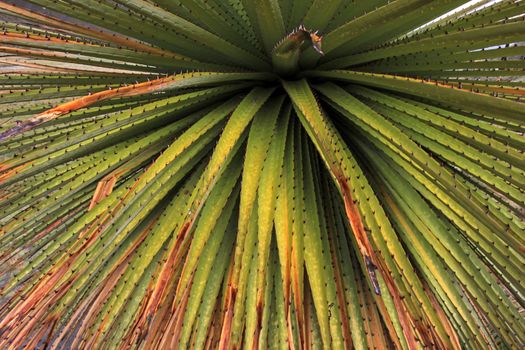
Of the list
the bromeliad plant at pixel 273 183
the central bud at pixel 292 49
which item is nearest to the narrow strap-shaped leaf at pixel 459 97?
the bromeliad plant at pixel 273 183

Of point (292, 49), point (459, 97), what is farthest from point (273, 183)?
point (459, 97)

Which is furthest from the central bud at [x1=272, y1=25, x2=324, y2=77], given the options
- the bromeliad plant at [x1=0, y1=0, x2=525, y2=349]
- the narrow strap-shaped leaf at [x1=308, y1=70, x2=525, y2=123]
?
the narrow strap-shaped leaf at [x1=308, y1=70, x2=525, y2=123]

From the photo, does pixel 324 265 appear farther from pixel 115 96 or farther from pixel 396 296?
pixel 115 96

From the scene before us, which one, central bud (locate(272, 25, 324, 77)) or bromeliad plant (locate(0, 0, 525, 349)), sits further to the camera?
bromeliad plant (locate(0, 0, 525, 349))

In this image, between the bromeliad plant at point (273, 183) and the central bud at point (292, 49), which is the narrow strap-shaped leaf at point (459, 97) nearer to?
the bromeliad plant at point (273, 183)

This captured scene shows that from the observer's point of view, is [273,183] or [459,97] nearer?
[459,97]

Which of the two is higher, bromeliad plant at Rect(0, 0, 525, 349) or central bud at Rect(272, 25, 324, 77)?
central bud at Rect(272, 25, 324, 77)

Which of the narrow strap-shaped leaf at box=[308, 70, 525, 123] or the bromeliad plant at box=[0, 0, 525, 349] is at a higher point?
the narrow strap-shaped leaf at box=[308, 70, 525, 123]

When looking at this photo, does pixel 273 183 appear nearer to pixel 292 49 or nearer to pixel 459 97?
pixel 292 49

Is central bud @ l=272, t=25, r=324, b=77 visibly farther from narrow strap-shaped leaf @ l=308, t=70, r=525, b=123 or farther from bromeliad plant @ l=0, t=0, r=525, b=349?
narrow strap-shaped leaf @ l=308, t=70, r=525, b=123
